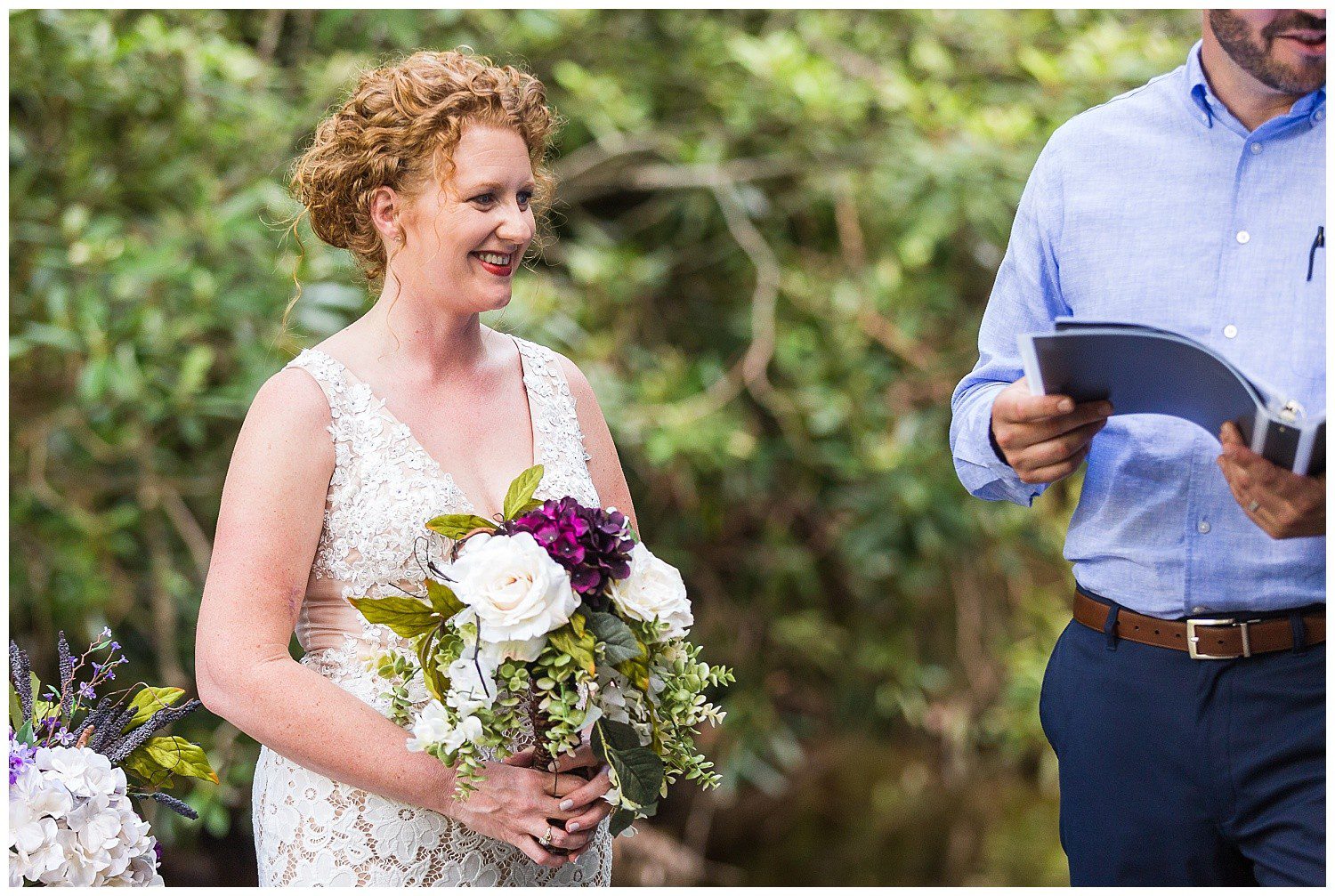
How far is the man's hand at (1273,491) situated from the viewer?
5.32ft

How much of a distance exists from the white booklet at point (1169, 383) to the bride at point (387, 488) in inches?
29.9

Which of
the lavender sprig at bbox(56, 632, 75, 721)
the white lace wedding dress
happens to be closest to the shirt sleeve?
the white lace wedding dress

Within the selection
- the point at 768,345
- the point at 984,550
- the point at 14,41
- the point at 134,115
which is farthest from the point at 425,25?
the point at 984,550

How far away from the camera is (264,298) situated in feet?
11.7

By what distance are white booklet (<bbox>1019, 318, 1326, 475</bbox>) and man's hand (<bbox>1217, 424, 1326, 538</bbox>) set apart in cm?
1

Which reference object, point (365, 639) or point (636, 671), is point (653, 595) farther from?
point (365, 639)

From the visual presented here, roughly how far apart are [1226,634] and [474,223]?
1208mm

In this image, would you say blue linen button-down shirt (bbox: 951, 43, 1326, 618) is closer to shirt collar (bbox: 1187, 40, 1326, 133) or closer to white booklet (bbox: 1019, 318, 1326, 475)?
shirt collar (bbox: 1187, 40, 1326, 133)

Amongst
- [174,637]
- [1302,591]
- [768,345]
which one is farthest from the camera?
[768,345]

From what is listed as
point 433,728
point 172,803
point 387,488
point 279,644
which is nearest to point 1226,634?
point 433,728

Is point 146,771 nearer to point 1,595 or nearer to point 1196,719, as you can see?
point 1,595

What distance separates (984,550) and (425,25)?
2.59 meters

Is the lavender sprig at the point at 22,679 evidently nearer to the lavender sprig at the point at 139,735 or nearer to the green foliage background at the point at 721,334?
the lavender sprig at the point at 139,735

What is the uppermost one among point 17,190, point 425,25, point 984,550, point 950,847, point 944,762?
point 425,25
